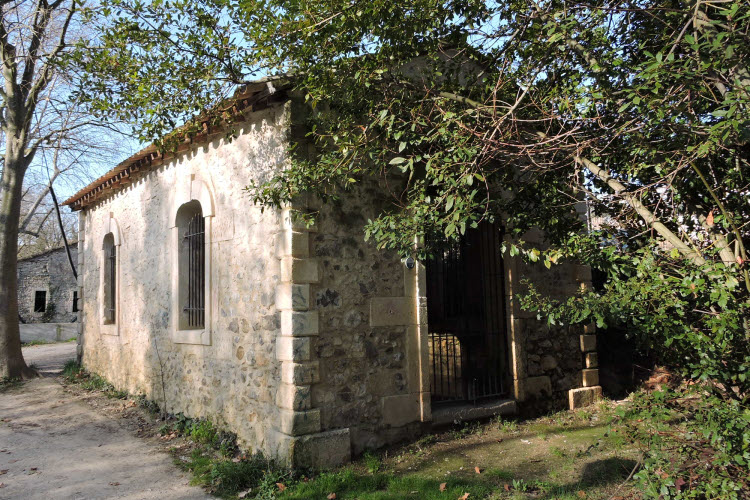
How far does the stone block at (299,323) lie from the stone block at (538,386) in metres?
2.94

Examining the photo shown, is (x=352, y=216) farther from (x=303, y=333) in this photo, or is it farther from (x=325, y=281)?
(x=303, y=333)

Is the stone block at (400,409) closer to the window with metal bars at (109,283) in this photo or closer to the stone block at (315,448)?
the stone block at (315,448)

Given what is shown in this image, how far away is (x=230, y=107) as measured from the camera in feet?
17.2

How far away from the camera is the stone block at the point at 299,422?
15.0 feet

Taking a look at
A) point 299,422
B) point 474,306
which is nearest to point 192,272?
point 299,422

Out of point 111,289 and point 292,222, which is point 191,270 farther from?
point 111,289

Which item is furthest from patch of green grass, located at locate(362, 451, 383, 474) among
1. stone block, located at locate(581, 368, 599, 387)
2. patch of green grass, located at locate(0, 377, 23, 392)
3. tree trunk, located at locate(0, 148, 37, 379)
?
tree trunk, located at locate(0, 148, 37, 379)

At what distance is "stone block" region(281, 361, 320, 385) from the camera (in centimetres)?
464

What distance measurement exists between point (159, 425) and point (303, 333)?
3061mm

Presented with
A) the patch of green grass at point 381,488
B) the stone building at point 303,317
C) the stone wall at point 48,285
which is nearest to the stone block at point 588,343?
the stone building at point 303,317

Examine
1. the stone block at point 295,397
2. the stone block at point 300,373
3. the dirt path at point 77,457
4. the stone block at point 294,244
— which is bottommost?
the dirt path at point 77,457

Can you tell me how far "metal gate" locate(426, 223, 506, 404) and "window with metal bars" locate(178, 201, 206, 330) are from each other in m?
2.87

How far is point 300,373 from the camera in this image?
4664mm

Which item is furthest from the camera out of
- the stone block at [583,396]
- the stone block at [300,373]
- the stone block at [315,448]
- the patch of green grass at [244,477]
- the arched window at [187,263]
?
the stone block at [583,396]
